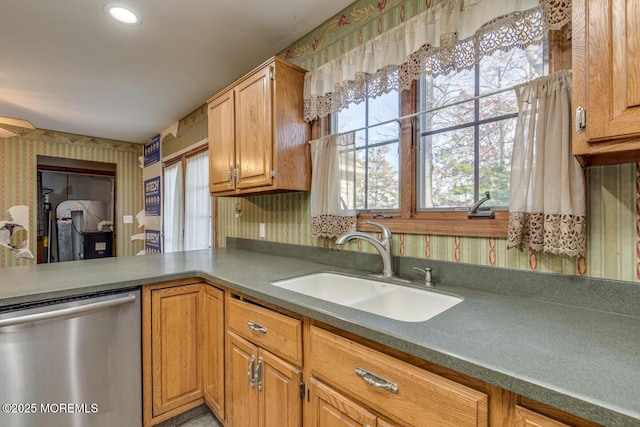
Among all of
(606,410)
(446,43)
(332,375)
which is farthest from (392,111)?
(606,410)

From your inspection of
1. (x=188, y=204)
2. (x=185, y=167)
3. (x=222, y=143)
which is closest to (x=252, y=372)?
(x=222, y=143)

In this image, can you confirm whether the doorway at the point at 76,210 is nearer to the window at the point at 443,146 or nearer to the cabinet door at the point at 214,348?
the cabinet door at the point at 214,348

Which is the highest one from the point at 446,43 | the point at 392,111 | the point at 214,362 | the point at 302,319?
the point at 446,43

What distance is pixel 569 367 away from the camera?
595 mm

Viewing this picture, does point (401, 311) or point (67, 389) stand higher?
point (401, 311)

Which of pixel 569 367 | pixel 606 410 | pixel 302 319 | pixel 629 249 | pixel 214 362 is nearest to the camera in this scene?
pixel 606 410

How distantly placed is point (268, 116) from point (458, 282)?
1379mm

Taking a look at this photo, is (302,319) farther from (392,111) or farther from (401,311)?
(392,111)

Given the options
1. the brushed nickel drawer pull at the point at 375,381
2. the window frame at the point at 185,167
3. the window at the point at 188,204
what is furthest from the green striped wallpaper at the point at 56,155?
the brushed nickel drawer pull at the point at 375,381

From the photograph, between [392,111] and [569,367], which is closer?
[569,367]

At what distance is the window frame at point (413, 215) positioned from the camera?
1.17 meters

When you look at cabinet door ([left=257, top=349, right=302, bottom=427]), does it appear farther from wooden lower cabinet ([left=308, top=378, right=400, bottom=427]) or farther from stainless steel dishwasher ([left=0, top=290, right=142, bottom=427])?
stainless steel dishwasher ([left=0, top=290, right=142, bottom=427])

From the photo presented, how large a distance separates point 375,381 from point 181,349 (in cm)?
127

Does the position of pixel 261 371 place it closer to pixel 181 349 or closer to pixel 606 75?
pixel 181 349
